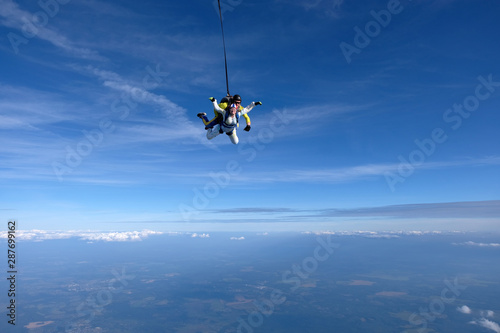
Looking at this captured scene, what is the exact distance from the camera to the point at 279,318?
18625 centimetres

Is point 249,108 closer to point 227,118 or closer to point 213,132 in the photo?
point 227,118

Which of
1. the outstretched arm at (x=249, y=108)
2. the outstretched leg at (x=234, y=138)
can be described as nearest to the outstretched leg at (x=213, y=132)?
the outstretched leg at (x=234, y=138)

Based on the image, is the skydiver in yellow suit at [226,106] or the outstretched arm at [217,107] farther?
the skydiver in yellow suit at [226,106]

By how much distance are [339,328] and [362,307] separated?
154 feet

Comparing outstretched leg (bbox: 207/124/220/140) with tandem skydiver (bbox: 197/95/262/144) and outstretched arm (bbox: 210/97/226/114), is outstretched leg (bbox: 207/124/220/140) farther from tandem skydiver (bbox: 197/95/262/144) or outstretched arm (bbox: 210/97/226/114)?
outstretched arm (bbox: 210/97/226/114)

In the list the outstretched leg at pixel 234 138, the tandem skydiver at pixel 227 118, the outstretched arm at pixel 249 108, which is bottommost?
the outstretched leg at pixel 234 138

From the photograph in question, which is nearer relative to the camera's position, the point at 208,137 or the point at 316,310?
the point at 208,137

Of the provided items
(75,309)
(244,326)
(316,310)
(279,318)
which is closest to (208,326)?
(244,326)

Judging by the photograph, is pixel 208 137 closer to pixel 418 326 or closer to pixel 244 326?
pixel 244 326

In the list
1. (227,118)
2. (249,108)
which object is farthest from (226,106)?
(249,108)

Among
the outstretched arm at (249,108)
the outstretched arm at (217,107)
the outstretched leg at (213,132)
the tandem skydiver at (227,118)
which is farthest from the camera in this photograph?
the outstretched leg at (213,132)

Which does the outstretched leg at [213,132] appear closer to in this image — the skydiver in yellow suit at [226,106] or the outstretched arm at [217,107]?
the skydiver in yellow suit at [226,106]

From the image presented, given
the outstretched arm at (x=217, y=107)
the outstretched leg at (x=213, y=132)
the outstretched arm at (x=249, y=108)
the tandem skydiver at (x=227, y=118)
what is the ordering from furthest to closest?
1. the outstretched leg at (x=213, y=132)
2. the outstretched arm at (x=249, y=108)
3. the tandem skydiver at (x=227, y=118)
4. the outstretched arm at (x=217, y=107)

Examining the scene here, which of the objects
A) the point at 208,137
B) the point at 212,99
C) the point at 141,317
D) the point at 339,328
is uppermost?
the point at 212,99
